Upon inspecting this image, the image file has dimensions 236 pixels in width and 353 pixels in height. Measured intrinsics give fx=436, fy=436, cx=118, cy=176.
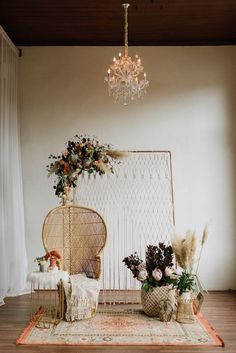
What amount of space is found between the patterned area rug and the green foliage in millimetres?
339

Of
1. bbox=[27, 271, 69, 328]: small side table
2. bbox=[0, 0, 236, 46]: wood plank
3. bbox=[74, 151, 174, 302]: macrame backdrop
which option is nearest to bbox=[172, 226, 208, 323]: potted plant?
bbox=[27, 271, 69, 328]: small side table

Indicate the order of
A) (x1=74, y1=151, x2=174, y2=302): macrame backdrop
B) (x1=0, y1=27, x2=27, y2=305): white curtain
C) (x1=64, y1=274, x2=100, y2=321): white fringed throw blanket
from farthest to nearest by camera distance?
(x1=74, y1=151, x2=174, y2=302): macrame backdrop < (x1=0, y1=27, x2=27, y2=305): white curtain < (x1=64, y1=274, x2=100, y2=321): white fringed throw blanket

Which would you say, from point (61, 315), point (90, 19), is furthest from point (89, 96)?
point (61, 315)

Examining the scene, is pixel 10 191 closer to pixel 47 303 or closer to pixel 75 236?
pixel 75 236

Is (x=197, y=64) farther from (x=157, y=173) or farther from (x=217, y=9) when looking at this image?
(x=157, y=173)

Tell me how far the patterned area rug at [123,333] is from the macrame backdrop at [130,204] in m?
1.37

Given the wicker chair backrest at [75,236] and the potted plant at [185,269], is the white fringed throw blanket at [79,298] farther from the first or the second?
the potted plant at [185,269]

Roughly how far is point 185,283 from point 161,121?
263cm

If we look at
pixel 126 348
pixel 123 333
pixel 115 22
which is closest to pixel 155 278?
pixel 123 333

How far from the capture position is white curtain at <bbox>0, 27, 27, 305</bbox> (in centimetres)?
552

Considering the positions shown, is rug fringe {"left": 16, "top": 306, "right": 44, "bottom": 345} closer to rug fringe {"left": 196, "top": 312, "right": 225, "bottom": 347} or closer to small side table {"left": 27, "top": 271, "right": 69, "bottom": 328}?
small side table {"left": 27, "top": 271, "right": 69, "bottom": 328}

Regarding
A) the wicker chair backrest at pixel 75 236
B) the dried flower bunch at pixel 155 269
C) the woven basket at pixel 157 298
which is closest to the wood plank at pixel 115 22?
the wicker chair backrest at pixel 75 236

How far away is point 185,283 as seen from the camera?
4.58m

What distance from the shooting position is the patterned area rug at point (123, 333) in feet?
12.8
